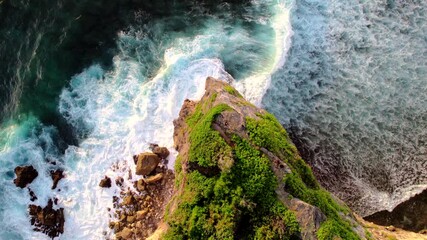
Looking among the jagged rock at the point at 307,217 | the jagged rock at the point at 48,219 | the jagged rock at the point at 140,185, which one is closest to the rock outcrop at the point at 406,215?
the jagged rock at the point at 307,217

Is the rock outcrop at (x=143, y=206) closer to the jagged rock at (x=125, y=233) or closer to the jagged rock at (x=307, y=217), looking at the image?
the jagged rock at (x=125, y=233)

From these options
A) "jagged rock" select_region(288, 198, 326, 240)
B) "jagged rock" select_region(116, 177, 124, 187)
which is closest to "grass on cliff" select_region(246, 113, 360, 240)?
"jagged rock" select_region(288, 198, 326, 240)

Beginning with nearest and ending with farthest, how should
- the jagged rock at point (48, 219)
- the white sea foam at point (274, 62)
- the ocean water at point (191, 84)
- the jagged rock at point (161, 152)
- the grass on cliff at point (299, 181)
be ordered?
the grass on cliff at point (299, 181), the jagged rock at point (48, 219), the ocean water at point (191, 84), the jagged rock at point (161, 152), the white sea foam at point (274, 62)

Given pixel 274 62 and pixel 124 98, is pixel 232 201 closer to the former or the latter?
pixel 124 98

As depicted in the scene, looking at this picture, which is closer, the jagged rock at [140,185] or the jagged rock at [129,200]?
the jagged rock at [129,200]

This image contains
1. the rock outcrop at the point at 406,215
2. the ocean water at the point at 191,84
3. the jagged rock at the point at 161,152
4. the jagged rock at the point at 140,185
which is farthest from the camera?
the jagged rock at the point at 161,152

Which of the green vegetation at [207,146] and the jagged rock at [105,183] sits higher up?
the green vegetation at [207,146]

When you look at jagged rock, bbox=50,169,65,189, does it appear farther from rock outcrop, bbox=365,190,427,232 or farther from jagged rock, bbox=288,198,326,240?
rock outcrop, bbox=365,190,427,232

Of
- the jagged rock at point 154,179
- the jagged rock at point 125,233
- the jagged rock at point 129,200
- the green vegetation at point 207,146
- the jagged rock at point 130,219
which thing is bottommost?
the jagged rock at point 125,233
